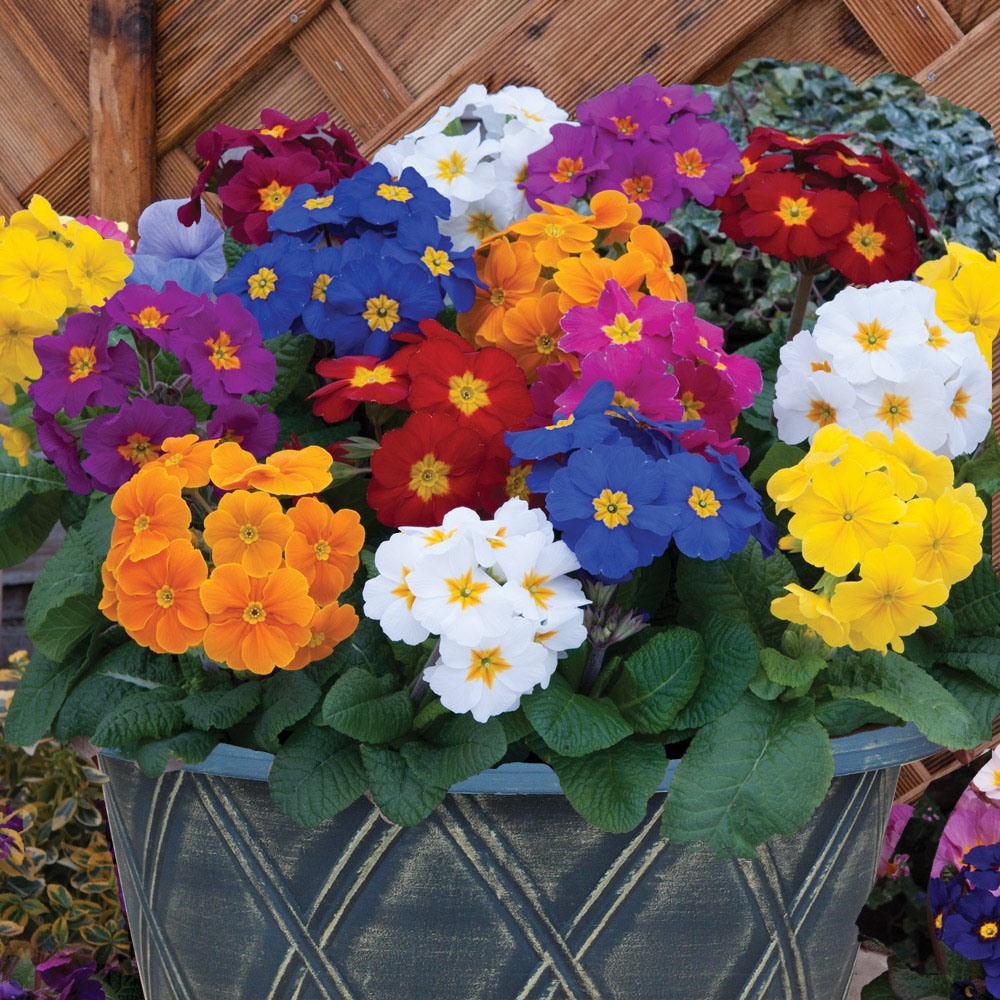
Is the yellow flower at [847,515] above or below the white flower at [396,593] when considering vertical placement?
below

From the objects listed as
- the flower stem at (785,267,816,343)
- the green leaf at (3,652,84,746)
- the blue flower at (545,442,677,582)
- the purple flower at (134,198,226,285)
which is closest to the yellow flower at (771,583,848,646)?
the blue flower at (545,442,677,582)

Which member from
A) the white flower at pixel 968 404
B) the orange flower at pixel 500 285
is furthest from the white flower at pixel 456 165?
the white flower at pixel 968 404

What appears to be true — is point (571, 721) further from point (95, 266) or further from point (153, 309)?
point (95, 266)

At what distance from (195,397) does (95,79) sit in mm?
1008

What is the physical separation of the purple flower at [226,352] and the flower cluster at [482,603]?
0.25 metres

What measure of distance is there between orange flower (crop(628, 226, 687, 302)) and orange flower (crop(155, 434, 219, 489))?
45 centimetres

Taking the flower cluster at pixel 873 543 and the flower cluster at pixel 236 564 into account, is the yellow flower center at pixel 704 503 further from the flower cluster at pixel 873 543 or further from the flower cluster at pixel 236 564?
the flower cluster at pixel 236 564

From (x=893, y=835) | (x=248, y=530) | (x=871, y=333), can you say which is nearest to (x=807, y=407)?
(x=871, y=333)

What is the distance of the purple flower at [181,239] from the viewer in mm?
1183

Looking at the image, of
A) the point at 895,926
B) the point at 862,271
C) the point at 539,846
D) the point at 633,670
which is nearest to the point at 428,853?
the point at 539,846

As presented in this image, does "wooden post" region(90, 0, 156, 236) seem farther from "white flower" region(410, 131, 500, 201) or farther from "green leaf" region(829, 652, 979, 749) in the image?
"green leaf" region(829, 652, 979, 749)

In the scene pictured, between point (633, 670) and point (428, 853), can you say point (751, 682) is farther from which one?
point (428, 853)

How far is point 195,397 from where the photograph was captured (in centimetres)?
106

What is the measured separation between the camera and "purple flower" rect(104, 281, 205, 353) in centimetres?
91
